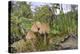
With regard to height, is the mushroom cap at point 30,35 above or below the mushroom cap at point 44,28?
below

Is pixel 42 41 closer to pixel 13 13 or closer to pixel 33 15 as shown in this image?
pixel 33 15

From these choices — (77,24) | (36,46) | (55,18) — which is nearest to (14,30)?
(36,46)

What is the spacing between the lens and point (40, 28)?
185 centimetres

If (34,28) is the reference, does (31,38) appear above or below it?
below

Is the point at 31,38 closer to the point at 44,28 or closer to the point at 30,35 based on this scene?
the point at 30,35

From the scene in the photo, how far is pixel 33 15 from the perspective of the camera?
1825 mm

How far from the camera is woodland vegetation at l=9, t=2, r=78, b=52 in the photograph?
70.0 inches

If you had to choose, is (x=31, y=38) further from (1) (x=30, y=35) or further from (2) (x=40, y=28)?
(2) (x=40, y=28)

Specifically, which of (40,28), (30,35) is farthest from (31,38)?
(40,28)

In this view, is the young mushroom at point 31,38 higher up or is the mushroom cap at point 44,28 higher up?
the mushroom cap at point 44,28

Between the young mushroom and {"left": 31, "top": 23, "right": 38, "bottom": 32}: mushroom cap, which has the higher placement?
{"left": 31, "top": 23, "right": 38, "bottom": 32}: mushroom cap

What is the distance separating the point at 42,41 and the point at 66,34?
313 mm

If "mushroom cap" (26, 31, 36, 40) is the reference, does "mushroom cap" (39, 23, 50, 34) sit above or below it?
above

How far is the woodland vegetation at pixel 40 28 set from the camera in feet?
5.83
